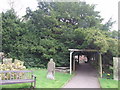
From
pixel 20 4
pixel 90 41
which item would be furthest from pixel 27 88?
pixel 20 4

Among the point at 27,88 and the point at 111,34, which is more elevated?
the point at 111,34

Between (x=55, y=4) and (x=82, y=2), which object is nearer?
(x=82, y=2)

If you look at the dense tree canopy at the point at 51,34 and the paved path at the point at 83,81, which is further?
the dense tree canopy at the point at 51,34

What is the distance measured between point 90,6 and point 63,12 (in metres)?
3.28

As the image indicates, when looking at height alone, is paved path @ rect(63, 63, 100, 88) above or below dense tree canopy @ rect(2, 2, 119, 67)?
below

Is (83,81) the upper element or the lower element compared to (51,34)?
lower

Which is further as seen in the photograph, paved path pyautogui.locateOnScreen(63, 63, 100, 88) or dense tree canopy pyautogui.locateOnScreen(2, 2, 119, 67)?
dense tree canopy pyautogui.locateOnScreen(2, 2, 119, 67)

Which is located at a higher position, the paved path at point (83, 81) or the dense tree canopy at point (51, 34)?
the dense tree canopy at point (51, 34)

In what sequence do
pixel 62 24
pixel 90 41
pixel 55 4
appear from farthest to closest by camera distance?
pixel 55 4, pixel 62 24, pixel 90 41

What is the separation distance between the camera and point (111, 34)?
42.4ft

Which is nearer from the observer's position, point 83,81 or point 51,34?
point 83,81

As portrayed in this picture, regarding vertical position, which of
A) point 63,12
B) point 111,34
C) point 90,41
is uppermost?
point 63,12

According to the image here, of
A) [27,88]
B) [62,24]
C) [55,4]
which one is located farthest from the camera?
[55,4]

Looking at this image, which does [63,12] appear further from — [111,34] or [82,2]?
[111,34]
